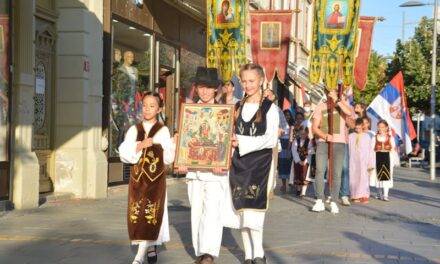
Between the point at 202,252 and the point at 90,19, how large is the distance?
7193 millimetres

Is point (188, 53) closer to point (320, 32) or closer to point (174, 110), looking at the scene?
point (174, 110)

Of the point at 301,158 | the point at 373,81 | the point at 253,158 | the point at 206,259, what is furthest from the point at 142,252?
the point at 373,81

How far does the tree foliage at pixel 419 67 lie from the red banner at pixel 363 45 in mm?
20869

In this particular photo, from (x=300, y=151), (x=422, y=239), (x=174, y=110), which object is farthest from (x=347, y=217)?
(x=174, y=110)

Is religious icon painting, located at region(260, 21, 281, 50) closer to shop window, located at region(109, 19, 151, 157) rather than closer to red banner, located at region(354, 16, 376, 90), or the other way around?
red banner, located at region(354, 16, 376, 90)

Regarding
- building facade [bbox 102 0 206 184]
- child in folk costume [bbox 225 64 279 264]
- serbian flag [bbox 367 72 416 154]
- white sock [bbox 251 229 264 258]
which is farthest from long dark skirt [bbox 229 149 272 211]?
serbian flag [bbox 367 72 416 154]

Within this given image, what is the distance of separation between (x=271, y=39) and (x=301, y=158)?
5.02m

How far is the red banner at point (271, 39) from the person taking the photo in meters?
18.0

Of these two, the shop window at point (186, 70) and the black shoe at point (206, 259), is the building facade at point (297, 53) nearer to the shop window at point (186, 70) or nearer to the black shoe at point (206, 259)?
the shop window at point (186, 70)

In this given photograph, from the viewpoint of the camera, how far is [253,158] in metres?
6.45

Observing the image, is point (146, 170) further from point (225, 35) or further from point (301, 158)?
point (225, 35)

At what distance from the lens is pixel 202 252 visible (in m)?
6.32

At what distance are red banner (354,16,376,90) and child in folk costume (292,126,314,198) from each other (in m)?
4.34

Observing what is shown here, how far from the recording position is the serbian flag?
21266 mm
